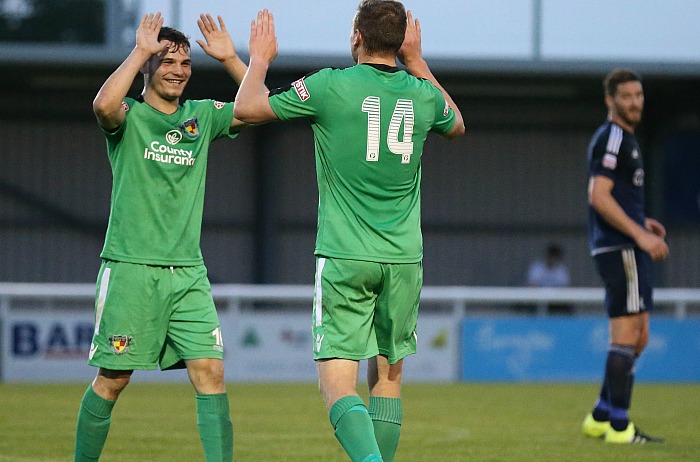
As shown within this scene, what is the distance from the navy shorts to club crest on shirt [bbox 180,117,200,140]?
10.7 ft

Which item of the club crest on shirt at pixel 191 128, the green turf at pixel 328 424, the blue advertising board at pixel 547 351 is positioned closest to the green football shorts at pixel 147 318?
the club crest on shirt at pixel 191 128

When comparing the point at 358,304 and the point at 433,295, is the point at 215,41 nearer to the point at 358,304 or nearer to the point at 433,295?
the point at 358,304

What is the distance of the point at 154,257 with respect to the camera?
5402 mm

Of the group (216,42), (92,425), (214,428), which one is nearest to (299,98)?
(216,42)

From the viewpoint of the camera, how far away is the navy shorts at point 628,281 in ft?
25.2

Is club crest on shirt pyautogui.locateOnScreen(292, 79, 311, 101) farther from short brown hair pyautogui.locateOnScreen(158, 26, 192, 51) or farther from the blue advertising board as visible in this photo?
the blue advertising board

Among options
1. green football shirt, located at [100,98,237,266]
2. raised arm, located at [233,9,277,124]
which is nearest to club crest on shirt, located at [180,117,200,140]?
green football shirt, located at [100,98,237,266]

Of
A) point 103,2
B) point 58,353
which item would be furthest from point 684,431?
point 103,2

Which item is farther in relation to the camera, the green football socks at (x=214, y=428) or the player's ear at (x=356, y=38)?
the green football socks at (x=214, y=428)

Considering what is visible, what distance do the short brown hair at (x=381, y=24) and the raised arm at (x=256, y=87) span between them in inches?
15.3

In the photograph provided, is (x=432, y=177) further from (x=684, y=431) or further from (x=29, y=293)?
(x=684, y=431)

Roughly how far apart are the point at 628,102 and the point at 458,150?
13.4m

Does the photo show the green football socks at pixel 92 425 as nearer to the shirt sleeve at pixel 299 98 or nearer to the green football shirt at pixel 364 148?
the green football shirt at pixel 364 148

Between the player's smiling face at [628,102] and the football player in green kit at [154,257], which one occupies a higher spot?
the player's smiling face at [628,102]
